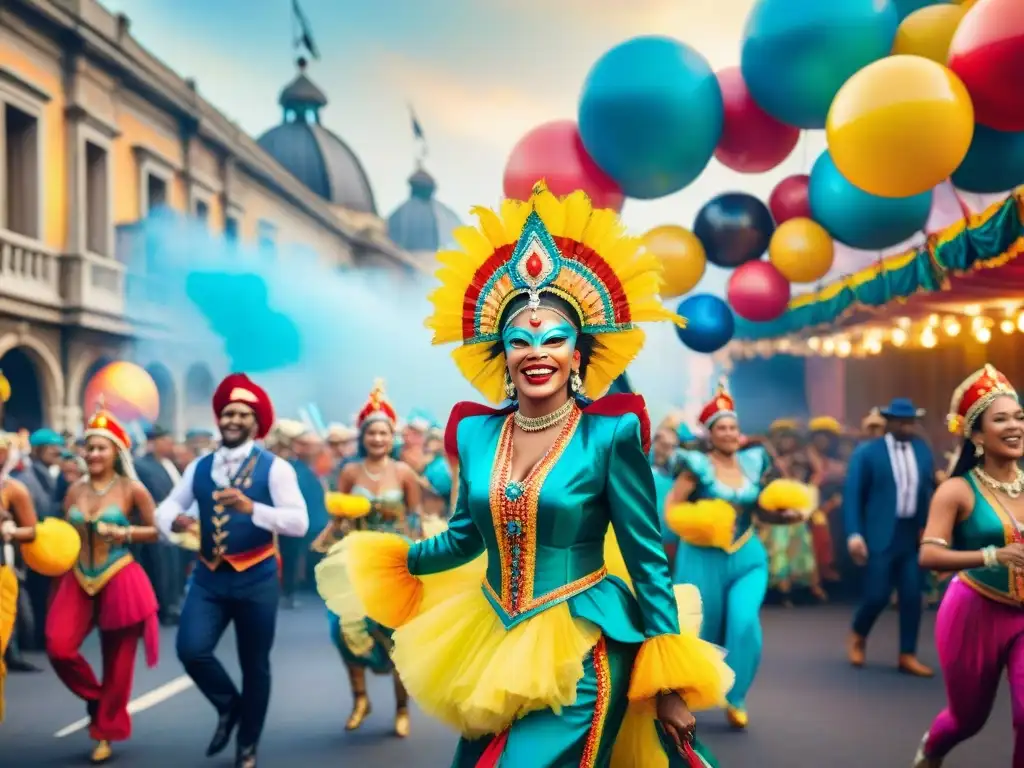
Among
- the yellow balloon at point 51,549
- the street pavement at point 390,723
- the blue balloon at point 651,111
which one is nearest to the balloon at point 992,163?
the blue balloon at point 651,111

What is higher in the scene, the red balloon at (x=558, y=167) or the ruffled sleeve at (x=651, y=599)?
the red balloon at (x=558, y=167)

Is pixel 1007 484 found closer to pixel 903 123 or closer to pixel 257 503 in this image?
pixel 903 123

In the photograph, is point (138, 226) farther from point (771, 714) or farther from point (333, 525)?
point (771, 714)

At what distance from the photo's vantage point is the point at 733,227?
9.27 meters

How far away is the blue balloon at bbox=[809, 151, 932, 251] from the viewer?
791 centimetres

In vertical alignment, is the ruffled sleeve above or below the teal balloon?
below

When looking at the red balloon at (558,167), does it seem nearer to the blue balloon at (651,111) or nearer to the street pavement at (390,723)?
the blue balloon at (651,111)

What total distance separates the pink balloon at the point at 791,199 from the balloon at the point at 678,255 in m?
0.75

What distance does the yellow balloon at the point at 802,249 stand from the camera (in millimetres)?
8875

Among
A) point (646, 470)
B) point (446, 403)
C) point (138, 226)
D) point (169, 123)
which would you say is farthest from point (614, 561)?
point (446, 403)

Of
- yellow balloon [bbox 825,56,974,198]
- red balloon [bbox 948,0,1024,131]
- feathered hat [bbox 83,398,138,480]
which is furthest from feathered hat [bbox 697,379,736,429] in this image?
feathered hat [bbox 83,398,138,480]

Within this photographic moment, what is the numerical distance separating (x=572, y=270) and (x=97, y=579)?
14.3 feet

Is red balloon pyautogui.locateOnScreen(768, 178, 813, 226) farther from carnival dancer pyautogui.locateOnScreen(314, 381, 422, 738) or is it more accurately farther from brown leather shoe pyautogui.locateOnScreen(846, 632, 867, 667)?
carnival dancer pyautogui.locateOnScreen(314, 381, 422, 738)

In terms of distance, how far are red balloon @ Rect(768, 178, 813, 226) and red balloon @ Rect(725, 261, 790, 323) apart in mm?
446
